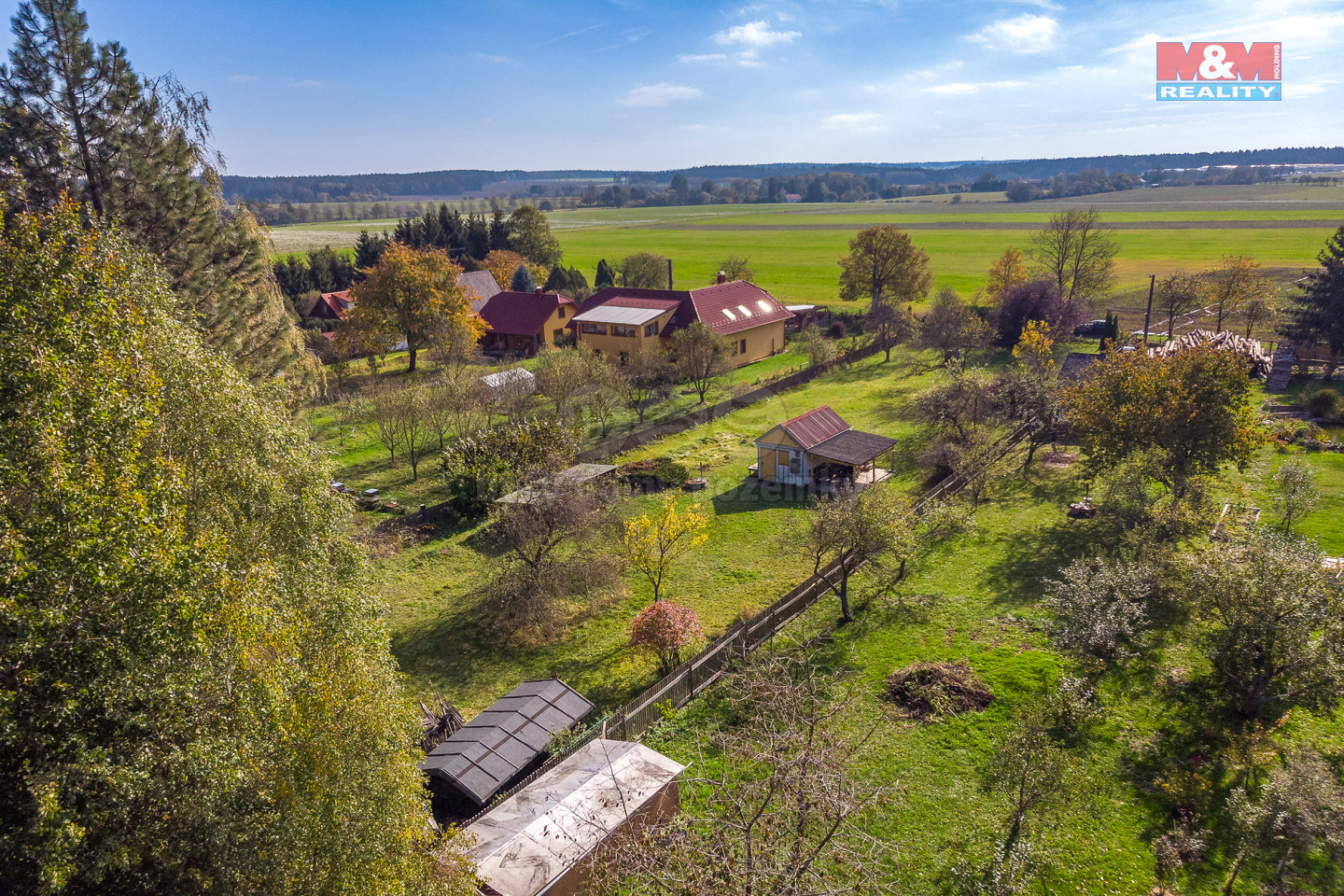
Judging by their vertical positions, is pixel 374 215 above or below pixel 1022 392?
above

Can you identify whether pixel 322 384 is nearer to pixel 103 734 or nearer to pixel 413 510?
pixel 413 510

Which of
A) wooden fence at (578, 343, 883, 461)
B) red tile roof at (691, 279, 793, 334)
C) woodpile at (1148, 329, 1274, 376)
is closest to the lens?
wooden fence at (578, 343, 883, 461)

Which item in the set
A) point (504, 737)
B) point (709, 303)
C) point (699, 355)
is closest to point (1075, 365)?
point (699, 355)

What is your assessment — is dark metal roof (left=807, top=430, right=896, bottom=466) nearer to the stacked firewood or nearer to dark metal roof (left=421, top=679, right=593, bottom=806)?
dark metal roof (left=421, top=679, right=593, bottom=806)

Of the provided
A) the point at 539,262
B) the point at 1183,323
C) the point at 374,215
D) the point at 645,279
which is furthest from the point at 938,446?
the point at 374,215

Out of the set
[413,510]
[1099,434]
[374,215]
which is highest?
[374,215]

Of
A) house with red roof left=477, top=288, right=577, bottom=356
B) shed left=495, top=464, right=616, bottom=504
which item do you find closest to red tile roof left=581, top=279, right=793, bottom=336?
house with red roof left=477, top=288, right=577, bottom=356
